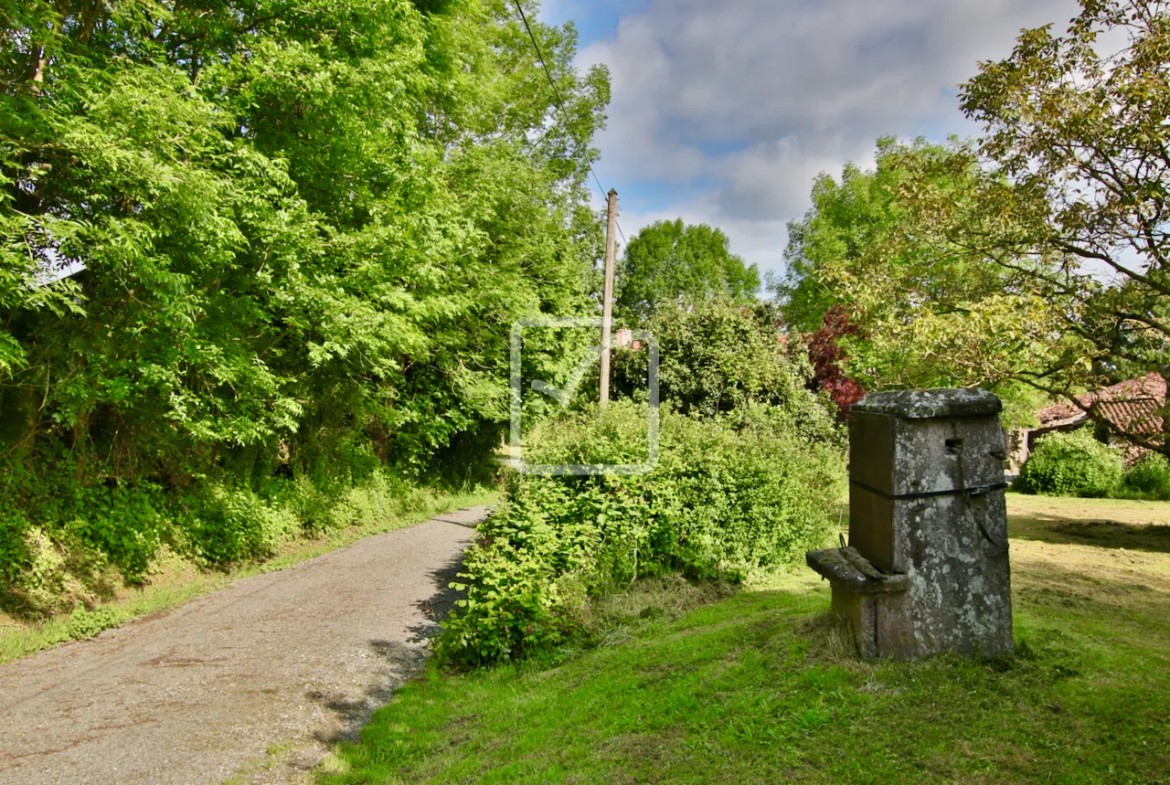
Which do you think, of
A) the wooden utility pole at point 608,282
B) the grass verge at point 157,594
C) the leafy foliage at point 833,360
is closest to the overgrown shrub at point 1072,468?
the leafy foliage at point 833,360

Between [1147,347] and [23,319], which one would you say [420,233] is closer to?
[23,319]

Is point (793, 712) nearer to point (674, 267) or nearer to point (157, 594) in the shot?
point (157, 594)

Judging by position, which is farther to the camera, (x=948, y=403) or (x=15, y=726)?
(x=15, y=726)

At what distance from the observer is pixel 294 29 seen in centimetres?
957

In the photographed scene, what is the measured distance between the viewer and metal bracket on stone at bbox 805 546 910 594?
3.84 m

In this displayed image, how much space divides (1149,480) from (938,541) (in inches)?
801

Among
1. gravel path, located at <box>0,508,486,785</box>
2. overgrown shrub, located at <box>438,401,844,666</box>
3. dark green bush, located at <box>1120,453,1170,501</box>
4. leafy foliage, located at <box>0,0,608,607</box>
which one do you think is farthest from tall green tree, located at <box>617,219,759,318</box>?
gravel path, located at <box>0,508,486,785</box>

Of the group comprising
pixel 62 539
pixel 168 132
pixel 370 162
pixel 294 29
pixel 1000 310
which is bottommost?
pixel 62 539

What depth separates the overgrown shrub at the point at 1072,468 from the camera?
61.9 ft

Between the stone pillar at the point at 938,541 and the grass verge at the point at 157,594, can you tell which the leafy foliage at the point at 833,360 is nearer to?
the grass verge at the point at 157,594

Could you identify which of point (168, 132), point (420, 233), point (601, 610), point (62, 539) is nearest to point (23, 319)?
point (62, 539)

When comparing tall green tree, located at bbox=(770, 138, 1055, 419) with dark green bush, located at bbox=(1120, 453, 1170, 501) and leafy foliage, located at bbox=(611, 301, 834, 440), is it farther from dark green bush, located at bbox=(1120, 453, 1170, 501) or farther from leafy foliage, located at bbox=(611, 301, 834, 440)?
dark green bush, located at bbox=(1120, 453, 1170, 501)

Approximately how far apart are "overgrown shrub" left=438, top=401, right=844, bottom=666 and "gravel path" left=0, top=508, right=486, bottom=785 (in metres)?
1.04

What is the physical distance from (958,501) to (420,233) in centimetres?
1000
